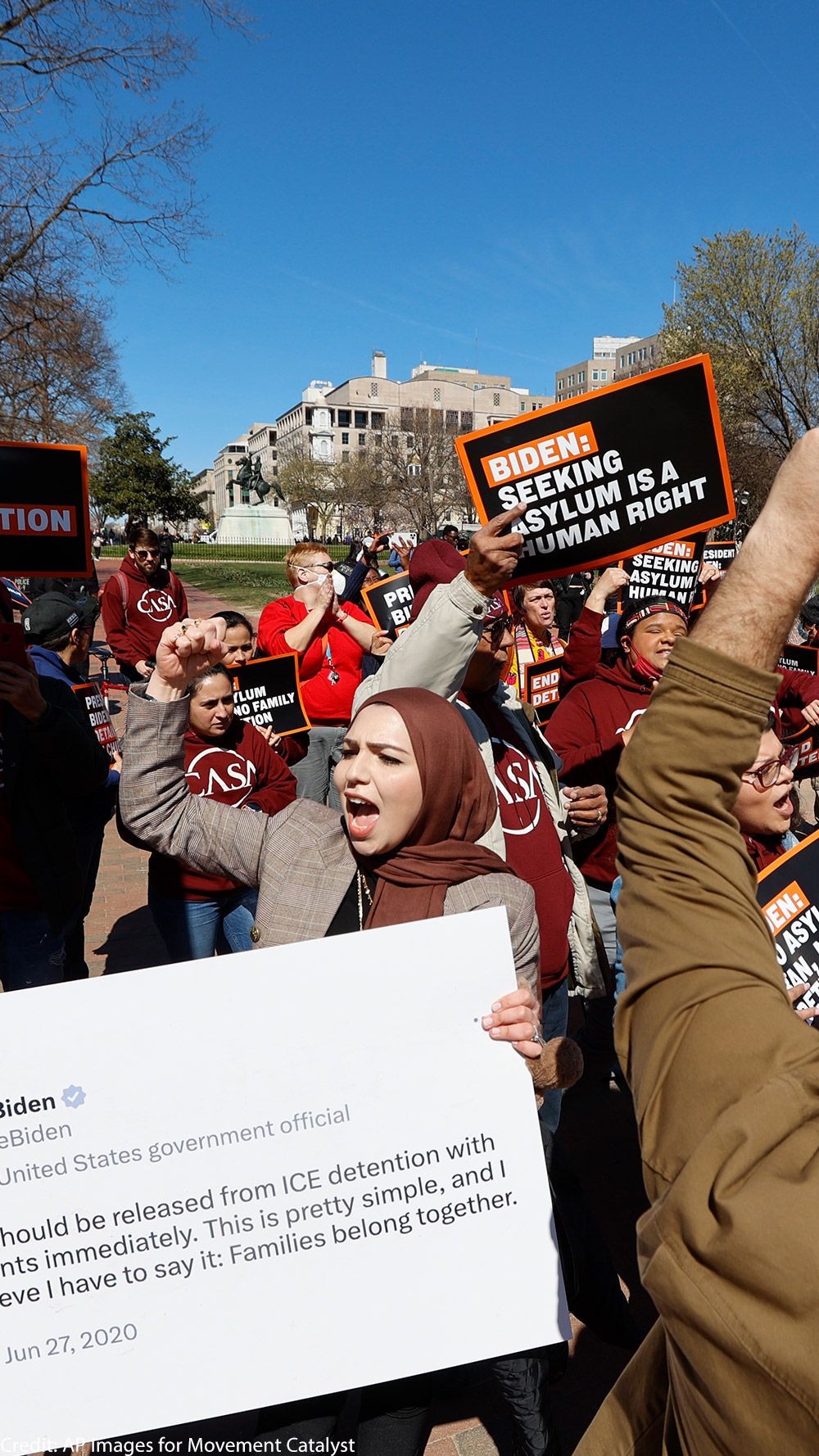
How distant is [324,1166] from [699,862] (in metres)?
1.07

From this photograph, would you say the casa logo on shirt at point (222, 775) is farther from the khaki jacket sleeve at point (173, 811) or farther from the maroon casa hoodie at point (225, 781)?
the khaki jacket sleeve at point (173, 811)

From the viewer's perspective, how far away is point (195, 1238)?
1538 mm

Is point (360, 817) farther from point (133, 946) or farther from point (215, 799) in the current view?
point (133, 946)

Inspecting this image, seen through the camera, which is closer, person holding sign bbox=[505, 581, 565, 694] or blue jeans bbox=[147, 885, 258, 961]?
blue jeans bbox=[147, 885, 258, 961]

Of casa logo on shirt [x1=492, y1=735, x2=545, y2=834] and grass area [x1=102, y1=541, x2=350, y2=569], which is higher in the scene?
→ grass area [x1=102, y1=541, x2=350, y2=569]

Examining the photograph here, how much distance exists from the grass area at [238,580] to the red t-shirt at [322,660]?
1888 centimetres

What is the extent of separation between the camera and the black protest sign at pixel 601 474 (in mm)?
2924

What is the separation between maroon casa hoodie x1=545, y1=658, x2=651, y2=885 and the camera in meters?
3.85

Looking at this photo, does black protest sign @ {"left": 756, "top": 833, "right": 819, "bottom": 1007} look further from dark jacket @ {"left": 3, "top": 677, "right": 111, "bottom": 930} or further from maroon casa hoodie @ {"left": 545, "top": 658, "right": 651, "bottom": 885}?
dark jacket @ {"left": 3, "top": 677, "right": 111, "bottom": 930}

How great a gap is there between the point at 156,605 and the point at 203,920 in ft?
13.4

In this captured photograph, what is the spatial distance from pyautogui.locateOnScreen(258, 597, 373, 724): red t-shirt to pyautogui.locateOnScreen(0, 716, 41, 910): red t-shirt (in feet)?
7.69

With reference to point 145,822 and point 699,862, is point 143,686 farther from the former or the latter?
point 699,862

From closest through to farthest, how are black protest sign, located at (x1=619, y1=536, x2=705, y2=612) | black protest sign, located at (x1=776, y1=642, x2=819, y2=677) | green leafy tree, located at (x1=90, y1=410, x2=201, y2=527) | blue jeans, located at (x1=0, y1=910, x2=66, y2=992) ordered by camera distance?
blue jeans, located at (x1=0, y1=910, x2=66, y2=992)
black protest sign, located at (x1=776, y1=642, x2=819, y2=677)
black protest sign, located at (x1=619, y1=536, x2=705, y2=612)
green leafy tree, located at (x1=90, y1=410, x2=201, y2=527)

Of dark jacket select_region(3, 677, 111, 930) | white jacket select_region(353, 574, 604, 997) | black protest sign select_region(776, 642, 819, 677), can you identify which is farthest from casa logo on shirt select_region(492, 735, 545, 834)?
black protest sign select_region(776, 642, 819, 677)
